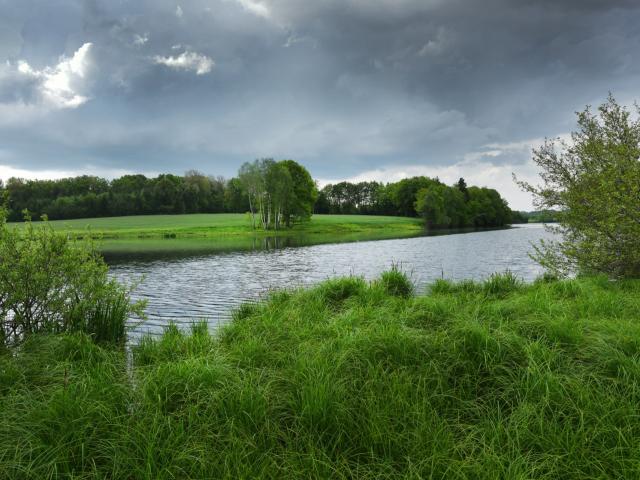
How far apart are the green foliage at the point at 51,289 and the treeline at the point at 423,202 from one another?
8844 centimetres

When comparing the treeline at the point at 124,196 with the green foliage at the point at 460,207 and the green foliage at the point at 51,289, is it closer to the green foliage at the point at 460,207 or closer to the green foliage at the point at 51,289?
the green foliage at the point at 460,207

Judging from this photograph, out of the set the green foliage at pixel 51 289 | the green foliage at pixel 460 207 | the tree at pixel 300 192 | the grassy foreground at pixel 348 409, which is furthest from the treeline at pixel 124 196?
the grassy foreground at pixel 348 409

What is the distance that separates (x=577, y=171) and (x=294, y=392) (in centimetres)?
1311

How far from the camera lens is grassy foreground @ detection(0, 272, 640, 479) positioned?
3.06 m

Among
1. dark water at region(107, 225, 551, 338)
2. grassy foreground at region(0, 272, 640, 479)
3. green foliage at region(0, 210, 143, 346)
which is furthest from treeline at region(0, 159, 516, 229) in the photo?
grassy foreground at region(0, 272, 640, 479)

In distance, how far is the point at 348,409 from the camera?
12.1ft

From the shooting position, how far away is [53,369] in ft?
16.1

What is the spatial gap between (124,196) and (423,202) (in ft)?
259

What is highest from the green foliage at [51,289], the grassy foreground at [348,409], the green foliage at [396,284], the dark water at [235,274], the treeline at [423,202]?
the treeline at [423,202]

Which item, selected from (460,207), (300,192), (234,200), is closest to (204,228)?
(300,192)

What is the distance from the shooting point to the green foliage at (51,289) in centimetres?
620

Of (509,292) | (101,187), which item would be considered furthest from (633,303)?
(101,187)

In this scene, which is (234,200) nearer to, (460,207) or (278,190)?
(278,190)

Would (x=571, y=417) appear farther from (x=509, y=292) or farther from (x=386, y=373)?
(x=509, y=292)
